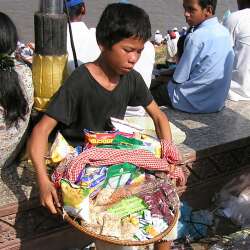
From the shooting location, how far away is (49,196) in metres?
2.29

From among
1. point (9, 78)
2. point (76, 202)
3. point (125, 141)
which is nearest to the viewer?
point (76, 202)

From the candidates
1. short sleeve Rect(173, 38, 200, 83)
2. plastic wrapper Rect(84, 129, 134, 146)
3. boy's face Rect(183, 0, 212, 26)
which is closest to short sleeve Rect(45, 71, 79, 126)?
plastic wrapper Rect(84, 129, 134, 146)

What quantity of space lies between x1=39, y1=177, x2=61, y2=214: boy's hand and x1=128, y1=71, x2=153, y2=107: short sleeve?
79 cm

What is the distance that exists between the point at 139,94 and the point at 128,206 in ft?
2.49

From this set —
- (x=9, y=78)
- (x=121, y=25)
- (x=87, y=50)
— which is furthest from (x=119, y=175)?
(x=87, y=50)

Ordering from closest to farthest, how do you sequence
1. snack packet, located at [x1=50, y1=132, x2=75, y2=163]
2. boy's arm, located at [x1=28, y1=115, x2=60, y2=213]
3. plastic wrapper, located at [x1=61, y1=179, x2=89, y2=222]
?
plastic wrapper, located at [x1=61, y1=179, x2=89, y2=222], boy's arm, located at [x1=28, y1=115, x2=60, y2=213], snack packet, located at [x1=50, y1=132, x2=75, y2=163]

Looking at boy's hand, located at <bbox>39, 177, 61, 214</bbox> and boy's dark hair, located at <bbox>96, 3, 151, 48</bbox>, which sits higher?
boy's dark hair, located at <bbox>96, 3, 151, 48</bbox>

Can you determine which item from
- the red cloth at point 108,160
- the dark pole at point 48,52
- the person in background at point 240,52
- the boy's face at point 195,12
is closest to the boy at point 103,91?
the red cloth at point 108,160

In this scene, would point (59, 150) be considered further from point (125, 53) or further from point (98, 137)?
point (125, 53)

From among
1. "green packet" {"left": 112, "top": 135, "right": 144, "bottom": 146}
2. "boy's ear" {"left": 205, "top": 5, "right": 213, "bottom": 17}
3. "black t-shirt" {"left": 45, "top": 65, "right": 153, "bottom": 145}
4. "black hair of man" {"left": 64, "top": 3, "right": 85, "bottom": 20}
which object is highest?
"boy's ear" {"left": 205, "top": 5, "right": 213, "bottom": 17}

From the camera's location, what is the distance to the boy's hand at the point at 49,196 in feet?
7.45

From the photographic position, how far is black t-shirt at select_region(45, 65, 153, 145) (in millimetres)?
2562

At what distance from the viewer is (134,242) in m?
2.19

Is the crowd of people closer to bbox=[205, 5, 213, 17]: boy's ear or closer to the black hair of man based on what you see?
the black hair of man
